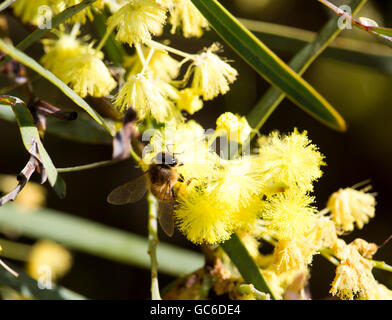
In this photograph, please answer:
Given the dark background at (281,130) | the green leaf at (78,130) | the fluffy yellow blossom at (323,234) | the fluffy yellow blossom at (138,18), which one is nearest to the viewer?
the fluffy yellow blossom at (138,18)

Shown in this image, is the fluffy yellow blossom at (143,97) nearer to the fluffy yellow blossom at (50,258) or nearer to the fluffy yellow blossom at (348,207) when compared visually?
the fluffy yellow blossom at (348,207)

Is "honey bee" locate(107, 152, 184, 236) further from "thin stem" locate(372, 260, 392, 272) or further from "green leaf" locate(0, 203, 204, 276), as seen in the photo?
"green leaf" locate(0, 203, 204, 276)

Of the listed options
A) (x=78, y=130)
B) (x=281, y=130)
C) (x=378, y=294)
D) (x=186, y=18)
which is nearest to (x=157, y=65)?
(x=186, y=18)

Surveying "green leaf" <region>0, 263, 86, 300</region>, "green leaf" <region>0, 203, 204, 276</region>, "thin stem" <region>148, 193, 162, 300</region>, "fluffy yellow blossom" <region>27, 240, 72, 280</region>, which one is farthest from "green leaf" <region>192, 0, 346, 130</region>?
"fluffy yellow blossom" <region>27, 240, 72, 280</region>

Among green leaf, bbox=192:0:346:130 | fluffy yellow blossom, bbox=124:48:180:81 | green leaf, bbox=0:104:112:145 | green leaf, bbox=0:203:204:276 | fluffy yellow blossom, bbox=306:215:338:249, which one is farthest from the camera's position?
green leaf, bbox=0:203:204:276

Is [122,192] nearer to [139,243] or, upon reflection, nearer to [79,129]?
[79,129]

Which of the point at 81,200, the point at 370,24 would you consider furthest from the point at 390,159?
the point at 81,200

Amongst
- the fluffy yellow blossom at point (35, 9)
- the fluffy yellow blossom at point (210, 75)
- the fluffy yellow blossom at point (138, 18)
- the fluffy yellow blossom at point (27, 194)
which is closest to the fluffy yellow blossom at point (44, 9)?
the fluffy yellow blossom at point (35, 9)
